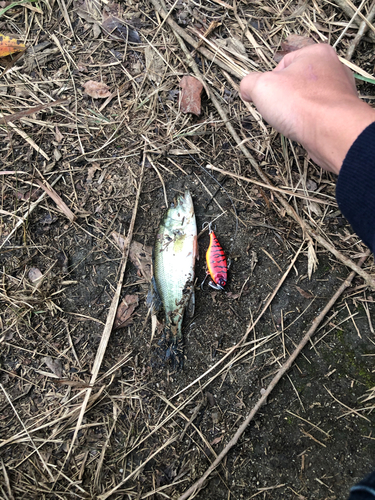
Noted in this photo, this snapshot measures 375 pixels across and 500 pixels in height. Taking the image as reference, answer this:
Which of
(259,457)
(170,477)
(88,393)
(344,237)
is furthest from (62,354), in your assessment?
(344,237)

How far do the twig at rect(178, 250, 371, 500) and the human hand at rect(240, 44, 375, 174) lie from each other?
4.62 feet

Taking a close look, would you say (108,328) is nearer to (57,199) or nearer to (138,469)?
(138,469)

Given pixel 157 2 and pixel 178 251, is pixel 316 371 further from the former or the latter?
pixel 157 2

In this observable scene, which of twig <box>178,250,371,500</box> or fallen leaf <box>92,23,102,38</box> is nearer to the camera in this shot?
twig <box>178,250,371,500</box>

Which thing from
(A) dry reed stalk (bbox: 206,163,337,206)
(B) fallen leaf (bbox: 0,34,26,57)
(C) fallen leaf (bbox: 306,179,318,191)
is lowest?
(B) fallen leaf (bbox: 0,34,26,57)

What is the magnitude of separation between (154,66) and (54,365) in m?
3.42

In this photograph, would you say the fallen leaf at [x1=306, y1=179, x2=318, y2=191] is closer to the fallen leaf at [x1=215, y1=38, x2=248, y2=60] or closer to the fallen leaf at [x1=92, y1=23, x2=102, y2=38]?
the fallen leaf at [x1=215, y1=38, x2=248, y2=60]

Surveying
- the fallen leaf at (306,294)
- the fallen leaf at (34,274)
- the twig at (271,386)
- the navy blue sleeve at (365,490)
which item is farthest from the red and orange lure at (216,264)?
the navy blue sleeve at (365,490)

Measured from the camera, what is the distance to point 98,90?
12.2ft

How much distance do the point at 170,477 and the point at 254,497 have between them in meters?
0.82

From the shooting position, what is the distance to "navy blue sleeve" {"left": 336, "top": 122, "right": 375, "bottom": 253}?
6.61ft

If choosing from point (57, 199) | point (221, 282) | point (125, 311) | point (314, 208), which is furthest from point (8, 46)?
point (314, 208)

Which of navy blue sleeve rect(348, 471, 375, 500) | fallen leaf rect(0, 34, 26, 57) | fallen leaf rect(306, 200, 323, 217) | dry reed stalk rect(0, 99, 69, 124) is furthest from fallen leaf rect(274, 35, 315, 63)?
navy blue sleeve rect(348, 471, 375, 500)

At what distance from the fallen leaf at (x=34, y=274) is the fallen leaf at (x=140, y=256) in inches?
35.6
